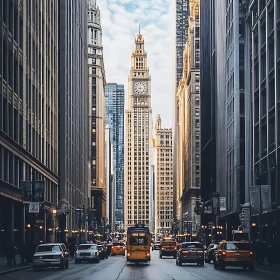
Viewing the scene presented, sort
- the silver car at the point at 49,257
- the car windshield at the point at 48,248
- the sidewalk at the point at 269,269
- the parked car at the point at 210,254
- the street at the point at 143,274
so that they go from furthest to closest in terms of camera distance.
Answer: the parked car at the point at 210,254 → the car windshield at the point at 48,248 → the silver car at the point at 49,257 → the sidewalk at the point at 269,269 → the street at the point at 143,274

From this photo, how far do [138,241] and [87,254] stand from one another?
4.90 metres

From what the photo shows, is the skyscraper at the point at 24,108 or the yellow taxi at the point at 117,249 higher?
the skyscraper at the point at 24,108

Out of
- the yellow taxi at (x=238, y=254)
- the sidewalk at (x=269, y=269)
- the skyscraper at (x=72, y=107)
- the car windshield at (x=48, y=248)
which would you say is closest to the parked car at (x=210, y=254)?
the sidewalk at (x=269, y=269)

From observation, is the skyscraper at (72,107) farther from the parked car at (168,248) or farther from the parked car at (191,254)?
the parked car at (191,254)

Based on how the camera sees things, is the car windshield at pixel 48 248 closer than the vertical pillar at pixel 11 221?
Yes

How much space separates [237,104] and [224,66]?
1454cm

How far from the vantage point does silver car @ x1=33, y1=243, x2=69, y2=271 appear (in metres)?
47.0

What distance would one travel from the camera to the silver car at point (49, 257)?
4703cm

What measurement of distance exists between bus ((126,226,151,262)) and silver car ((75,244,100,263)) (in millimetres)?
3202

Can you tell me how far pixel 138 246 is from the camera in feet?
199

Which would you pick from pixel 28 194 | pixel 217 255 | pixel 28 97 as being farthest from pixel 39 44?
pixel 217 255

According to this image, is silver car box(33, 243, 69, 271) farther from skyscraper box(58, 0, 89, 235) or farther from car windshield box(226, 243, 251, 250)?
skyscraper box(58, 0, 89, 235)

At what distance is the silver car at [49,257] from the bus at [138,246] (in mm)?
12472

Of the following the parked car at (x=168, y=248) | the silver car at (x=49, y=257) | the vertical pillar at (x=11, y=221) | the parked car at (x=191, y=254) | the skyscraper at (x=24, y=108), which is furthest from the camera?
the parked car at (x=168, y=248)
